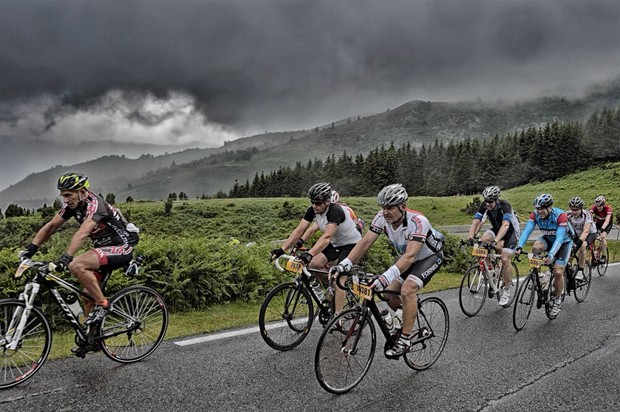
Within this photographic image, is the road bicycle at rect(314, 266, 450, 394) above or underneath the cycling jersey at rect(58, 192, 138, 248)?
underneath

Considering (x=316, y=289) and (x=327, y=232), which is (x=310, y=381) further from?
(x=327, y=232)

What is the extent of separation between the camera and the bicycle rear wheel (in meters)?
5.66

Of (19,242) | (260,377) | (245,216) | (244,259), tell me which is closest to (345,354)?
(260,377)

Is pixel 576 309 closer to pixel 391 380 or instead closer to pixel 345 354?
pixel 391 380

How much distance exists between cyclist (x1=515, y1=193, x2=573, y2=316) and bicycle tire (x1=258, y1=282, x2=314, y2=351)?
492 centimetres

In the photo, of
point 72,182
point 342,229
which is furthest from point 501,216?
point 72,182

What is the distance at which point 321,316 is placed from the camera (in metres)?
6.99

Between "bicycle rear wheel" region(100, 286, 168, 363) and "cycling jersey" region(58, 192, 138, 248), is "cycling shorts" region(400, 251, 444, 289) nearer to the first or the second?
"bicycle rear wheel" region(100, 286, 168, 363)

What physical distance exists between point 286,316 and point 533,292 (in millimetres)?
4849

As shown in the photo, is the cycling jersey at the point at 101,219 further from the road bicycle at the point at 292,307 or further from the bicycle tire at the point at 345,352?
the bicycle tire at the point at 345,352

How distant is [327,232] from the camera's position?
22.2 ft

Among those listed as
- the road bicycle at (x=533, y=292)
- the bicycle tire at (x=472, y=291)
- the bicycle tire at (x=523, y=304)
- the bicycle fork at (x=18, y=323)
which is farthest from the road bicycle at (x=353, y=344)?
the bicycle tire at (x=472, y=291)

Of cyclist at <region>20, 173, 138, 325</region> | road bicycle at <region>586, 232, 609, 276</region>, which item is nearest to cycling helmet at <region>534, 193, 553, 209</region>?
road bicycle at <region>586, 232, 609, 276</region>

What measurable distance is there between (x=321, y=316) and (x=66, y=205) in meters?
4.05
